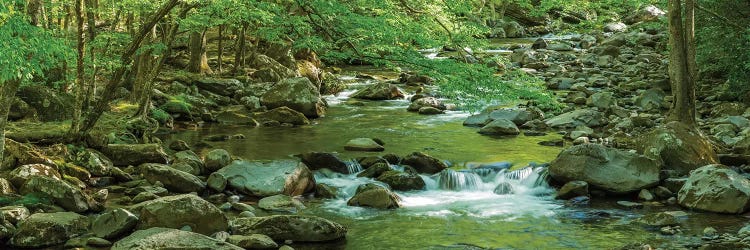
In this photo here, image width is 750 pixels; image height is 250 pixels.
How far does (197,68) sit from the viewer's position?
875 inches

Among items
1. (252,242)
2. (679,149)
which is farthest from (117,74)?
(679,149)

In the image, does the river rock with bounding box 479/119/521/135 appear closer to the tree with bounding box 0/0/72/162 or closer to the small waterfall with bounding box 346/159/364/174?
the small waterfall with bounding box 346/159/364/174

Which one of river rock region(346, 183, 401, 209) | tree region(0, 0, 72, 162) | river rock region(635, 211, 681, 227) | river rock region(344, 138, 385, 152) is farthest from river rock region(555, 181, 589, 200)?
tree region(0, 0, 72, 162)

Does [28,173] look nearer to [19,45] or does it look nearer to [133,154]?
[133,154]

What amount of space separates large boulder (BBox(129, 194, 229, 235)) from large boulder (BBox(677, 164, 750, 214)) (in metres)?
6.39

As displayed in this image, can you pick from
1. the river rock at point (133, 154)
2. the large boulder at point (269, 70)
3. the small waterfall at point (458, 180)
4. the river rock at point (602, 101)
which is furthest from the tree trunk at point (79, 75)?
the river rock at point (602, 101)

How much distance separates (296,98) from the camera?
18.8 meters

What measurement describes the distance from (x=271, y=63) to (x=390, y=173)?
12618mm

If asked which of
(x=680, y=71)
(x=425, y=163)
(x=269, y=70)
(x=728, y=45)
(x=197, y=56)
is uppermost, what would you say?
(x=728, y=45)

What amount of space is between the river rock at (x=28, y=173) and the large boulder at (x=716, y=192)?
8886 mm

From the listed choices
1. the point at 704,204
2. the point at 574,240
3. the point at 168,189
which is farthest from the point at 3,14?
the point at 704,204

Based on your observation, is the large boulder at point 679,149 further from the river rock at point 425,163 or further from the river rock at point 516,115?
the river rock at point 516,115

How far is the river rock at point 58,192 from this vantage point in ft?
31.0

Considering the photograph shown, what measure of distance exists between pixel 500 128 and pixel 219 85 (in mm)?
8644
